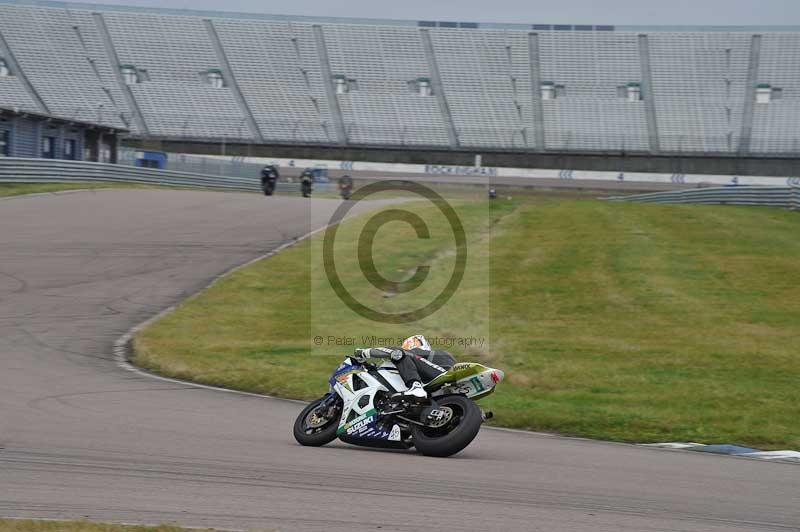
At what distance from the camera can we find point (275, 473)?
7.25m

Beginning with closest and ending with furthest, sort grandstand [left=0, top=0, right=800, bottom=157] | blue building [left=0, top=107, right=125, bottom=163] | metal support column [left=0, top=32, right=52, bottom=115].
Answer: blue building [left=0, top=107, right=125, bottom=163] → metal support column [left=0, top=32, right=52, bottom=115] → grandstand [left=0, top=0, right=800, bottom=157]

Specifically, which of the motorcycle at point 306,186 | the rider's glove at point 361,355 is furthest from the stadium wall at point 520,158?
the rider's glove at point 361,355

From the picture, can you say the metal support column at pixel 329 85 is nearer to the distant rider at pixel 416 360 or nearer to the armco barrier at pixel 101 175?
the armco barrier at pixel 101 175

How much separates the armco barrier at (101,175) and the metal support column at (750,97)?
28.5 m

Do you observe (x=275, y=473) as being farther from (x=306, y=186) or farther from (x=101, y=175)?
(x=306, y=186)

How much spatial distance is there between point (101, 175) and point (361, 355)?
116 feet

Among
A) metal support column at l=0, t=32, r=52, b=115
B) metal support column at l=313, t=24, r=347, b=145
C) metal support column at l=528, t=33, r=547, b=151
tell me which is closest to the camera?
metal support column at l=0, t=32, r=52, b=115

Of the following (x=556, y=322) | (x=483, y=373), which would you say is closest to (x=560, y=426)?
(x=483, y=373)

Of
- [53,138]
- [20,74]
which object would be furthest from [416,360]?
[20,74]

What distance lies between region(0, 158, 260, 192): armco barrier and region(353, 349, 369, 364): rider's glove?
2900 cm

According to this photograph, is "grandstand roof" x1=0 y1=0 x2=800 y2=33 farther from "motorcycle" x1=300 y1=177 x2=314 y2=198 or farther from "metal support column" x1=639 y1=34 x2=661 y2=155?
"motorcycle" x1=300 y1=177 x2=314 y2=198

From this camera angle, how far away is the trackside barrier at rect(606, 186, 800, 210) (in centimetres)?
3528

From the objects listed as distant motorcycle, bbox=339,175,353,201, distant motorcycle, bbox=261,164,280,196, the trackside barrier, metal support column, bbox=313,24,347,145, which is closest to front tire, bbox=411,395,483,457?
the trackside barrier

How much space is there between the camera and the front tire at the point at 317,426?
8.88 meters
